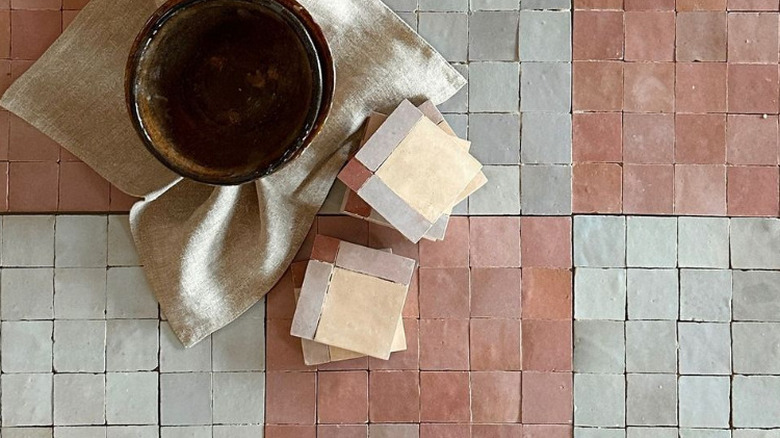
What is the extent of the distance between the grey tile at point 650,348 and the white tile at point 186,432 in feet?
2.20

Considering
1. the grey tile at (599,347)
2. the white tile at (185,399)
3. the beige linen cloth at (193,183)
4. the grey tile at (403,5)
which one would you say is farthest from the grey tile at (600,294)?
the white tile at (185,399)

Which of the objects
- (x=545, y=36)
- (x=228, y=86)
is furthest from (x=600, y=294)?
(x=228, y=86)


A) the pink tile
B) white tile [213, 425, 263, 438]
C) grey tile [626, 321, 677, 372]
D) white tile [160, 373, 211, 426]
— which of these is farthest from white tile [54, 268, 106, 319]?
grey tile [626, 321, 677, 372]

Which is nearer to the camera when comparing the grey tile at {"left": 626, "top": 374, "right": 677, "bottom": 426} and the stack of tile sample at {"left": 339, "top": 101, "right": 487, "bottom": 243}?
the stack of tile sample at {"left": 339, "top": 101, "right": 487, "bottom": 243}

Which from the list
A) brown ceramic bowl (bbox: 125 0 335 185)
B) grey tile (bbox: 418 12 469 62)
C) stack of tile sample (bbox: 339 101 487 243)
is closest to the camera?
brown ceramic bowl (bbox: 125 0 335 185)

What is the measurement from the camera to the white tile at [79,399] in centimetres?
120

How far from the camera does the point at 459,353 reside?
1.21 meters

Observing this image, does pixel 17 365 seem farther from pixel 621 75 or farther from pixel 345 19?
pixel 621 75

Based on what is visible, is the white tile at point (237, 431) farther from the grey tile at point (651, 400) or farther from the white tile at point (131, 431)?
the grey tile at point (651, 400)

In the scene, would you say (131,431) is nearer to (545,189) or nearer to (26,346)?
(26,346)

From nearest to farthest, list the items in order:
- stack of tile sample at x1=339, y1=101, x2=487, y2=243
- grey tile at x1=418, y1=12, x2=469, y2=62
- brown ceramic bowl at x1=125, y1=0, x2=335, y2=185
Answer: brown ceramic bowl at x1=125, y1=0, x2=335, y2=185, stack of tile sample at x1=339, y1=101, x2=487, y2=243, grey tile at x1=418, y1=12, x2=469, y2=62

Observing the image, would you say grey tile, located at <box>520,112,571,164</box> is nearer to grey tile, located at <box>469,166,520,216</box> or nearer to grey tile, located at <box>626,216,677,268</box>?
grey tile, located at <box>469,166,520,216</box>

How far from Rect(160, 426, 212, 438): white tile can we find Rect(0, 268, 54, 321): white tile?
26 centimetres

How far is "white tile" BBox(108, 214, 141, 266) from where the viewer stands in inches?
47.2
